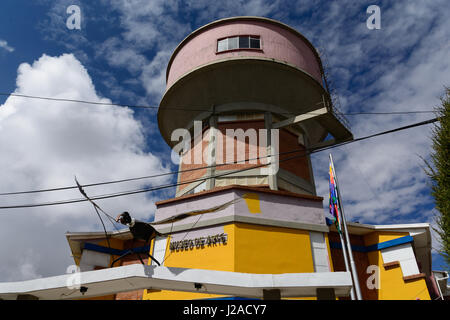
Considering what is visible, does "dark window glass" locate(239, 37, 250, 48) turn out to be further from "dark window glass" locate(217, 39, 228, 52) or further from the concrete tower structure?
"dark window glass" locate(217, 39, 228, 52)

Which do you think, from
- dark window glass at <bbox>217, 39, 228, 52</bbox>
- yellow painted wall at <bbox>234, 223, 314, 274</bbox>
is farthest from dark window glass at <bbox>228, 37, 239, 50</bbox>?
yellow painted wall at <bbox>234, 223, 314, 274</bbox>

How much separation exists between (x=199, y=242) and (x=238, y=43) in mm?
10677

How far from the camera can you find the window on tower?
16844 millimetres

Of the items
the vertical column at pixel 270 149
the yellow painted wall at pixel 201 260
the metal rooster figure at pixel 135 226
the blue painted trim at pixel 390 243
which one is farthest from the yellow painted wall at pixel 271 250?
the blue painted trim at pixel 390 243

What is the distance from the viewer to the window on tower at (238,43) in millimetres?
16844

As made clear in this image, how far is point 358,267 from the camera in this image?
15398mm

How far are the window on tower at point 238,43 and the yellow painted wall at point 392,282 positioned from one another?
11.7 meters

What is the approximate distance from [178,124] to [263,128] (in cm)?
567

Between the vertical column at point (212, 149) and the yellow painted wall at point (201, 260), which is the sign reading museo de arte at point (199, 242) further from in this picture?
the vertical column at point (212, 149)

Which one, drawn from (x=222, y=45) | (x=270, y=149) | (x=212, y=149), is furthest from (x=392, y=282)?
(x=222, y=45)

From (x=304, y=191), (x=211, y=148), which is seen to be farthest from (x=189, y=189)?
(x=304, y=191)

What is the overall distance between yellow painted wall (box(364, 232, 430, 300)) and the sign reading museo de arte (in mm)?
8133

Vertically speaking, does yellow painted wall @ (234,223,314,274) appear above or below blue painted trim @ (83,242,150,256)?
below
